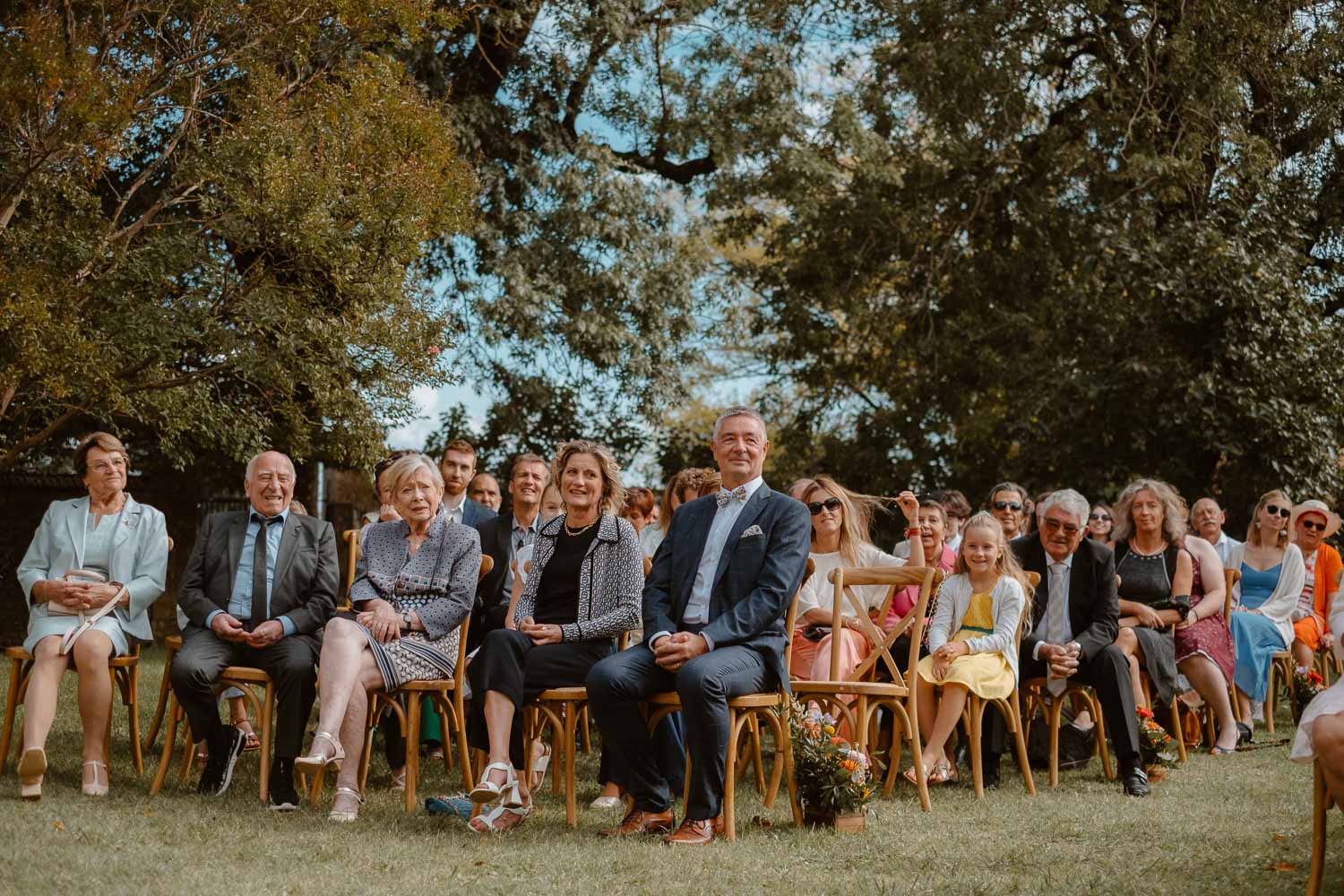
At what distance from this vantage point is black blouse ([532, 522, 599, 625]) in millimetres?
5676

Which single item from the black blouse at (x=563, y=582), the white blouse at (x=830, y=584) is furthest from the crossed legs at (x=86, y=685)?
the white blouse at (x=830, y=584)

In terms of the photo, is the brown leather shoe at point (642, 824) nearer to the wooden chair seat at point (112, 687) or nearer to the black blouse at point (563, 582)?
the black blouse at point (563, 582)

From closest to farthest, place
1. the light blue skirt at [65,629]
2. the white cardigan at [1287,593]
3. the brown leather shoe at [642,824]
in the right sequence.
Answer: the brown leather shoe at [642,824]
the light blue skirt at [65,629]
the white cardigan at [1287,593]

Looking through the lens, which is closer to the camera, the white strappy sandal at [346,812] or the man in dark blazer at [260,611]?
the white strappy sandal at [346,812]

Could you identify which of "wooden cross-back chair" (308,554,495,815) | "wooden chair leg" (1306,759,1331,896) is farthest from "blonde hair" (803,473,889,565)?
"wooden chair leg" (1306,759,1331,896)

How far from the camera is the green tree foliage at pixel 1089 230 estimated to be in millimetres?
13484

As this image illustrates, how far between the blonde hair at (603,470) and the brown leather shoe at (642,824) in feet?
4.39

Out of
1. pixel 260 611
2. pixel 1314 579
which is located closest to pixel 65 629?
pixel 260 611

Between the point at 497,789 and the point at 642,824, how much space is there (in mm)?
575

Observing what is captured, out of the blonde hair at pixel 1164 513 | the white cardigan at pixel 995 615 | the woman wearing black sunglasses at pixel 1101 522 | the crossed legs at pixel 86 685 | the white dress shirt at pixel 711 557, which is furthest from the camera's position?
the woman wearing black sunglasses at pixel 1101 522

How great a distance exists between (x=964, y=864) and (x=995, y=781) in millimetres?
2070

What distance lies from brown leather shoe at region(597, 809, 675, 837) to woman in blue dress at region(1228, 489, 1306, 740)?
15.0 feet

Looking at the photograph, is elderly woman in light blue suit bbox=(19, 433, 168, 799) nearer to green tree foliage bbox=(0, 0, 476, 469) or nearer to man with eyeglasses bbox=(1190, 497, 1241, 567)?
green tree foliage bbox=(0, 0, 476, 469)

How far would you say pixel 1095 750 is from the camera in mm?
7531
